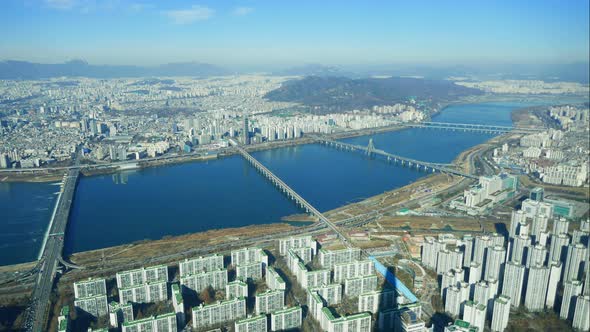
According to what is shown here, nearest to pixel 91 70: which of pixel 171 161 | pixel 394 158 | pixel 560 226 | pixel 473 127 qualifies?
pixel 171 161

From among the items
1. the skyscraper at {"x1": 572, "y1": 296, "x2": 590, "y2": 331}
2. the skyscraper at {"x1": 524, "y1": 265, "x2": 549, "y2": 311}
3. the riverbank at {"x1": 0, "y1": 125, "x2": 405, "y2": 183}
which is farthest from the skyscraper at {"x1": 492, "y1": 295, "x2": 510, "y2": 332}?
the riverbank at {"x1": 0, "y1": 125, "x2": 405, "y2": 183}

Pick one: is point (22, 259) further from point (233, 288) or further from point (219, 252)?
point (233, 288)

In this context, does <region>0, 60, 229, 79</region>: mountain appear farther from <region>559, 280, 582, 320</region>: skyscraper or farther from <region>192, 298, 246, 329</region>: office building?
<region>559, 280, 582, 320</region>: skyscraper

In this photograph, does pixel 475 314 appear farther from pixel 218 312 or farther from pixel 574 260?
pixel 218 312

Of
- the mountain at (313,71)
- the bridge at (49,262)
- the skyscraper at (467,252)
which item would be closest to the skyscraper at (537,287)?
the skyscraper at (467,252)

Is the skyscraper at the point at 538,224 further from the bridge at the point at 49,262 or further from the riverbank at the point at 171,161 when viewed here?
the riverbank at the point at 171,161

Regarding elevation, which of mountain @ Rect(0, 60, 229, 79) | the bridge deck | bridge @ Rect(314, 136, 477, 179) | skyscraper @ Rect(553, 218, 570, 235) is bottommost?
the bridge deck
